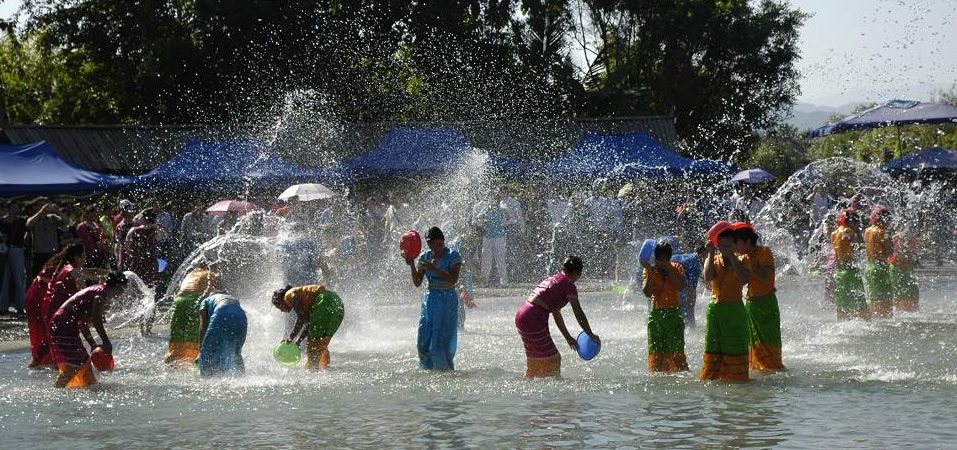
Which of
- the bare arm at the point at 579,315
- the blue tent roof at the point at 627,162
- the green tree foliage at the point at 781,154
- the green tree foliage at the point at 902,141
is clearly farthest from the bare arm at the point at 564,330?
the green tree foliage at the point at 781,154

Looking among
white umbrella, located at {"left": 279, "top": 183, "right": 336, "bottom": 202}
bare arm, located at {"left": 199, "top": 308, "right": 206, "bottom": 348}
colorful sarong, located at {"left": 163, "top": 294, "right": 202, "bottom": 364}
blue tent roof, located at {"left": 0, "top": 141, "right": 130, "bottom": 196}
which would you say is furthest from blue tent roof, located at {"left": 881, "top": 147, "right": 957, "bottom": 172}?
bare arm, located at {"left": 199, "top": 308, "right": 206, "bottom": 348}

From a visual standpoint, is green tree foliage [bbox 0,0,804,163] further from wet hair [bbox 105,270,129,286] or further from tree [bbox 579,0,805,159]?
wet hair [bbox 105,270,129,286]

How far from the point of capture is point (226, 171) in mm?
26906

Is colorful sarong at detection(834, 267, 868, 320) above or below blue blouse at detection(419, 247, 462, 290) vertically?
below

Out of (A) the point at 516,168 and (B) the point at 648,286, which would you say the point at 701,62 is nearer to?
(A) the point at 516,168

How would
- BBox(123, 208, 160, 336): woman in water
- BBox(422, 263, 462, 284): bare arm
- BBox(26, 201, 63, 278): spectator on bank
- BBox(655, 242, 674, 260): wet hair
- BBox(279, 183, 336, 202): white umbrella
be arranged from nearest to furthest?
1. BBox(655, 242, 674, 260): wet hair
2. BBox(422, 263, 462, 284): bare arm
3. BBox(123, 208, 160, 336): woman in water
4. BBox(26, 201, 63, 278): spectator on bank
5. BBox(279, 183, 336, 202): white umbrella

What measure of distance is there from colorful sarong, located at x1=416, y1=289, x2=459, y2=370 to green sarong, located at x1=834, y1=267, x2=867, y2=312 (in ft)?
20.7

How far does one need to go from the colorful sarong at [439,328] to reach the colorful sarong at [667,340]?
77.7 inches

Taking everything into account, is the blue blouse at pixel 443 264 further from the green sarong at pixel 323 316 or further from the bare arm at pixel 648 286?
the bare arm at pixel 648 286

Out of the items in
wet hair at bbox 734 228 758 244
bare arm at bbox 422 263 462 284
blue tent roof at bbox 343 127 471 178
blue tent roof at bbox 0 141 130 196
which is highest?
blue tent roof at bbox 343 127 471 178

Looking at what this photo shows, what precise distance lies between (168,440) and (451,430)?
80.9 inches

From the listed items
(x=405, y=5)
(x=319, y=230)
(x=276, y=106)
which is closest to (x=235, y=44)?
(x=276, y=106)

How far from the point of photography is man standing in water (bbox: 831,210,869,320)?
16.3m

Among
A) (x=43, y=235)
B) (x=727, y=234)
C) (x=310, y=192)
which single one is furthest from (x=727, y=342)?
(x=310, y=192)
